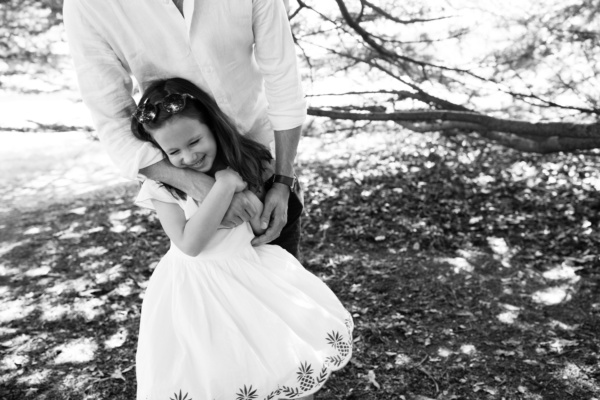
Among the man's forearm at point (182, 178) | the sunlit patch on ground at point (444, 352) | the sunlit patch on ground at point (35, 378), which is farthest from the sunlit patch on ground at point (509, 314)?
the sunlit patch on ground at point (35, 378)

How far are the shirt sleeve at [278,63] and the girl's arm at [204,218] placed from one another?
0.30m

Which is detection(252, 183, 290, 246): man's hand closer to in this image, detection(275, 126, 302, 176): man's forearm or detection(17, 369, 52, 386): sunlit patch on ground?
detection(275, 126, 302, 176): man's forearm

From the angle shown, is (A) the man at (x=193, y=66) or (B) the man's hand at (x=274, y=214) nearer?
(A) the man at (x=193, y=66)

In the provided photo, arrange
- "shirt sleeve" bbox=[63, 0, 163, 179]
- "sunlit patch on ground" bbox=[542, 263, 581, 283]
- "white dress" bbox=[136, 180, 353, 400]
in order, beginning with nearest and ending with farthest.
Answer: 1. "white dress" bbox=[136, 180, 353, 400]
2. "shirt sleeve" bbox=[63, 0, 163, 179]
3. "sunlit patch on ground" bbox=[542, 263, 581, 283]

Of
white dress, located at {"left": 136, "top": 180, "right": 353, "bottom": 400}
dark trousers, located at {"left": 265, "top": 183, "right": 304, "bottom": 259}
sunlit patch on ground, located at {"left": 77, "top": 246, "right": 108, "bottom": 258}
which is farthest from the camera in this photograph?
sunlit patch on ground, located at {"left": 77, "top": 246, "right": 108, "bottom": 258}

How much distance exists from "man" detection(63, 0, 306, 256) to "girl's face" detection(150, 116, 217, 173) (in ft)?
0.14

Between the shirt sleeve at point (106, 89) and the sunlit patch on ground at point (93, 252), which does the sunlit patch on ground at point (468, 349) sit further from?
the sunlit patch on ground at point (93, 252)

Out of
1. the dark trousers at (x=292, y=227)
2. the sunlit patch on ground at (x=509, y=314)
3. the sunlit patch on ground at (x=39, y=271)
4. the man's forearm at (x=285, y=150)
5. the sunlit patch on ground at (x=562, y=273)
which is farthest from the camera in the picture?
the sunlit patch on ground at (x=39, y=271)

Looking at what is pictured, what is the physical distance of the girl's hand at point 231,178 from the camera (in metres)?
1.80

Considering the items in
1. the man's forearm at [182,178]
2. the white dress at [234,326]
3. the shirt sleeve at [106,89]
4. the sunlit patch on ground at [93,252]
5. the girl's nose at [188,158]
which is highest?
the shirt sleeve at [106,89]

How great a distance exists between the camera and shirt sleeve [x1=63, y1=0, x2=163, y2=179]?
5.72 feet

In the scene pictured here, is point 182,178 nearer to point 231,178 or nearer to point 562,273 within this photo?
point 231,178

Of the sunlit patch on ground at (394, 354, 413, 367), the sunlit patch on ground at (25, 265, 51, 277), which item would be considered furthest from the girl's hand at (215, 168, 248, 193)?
the sunlit patch on ground at (25, 265, 51, 277)

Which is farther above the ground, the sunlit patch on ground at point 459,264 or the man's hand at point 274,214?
the man's hand at point 274,214
